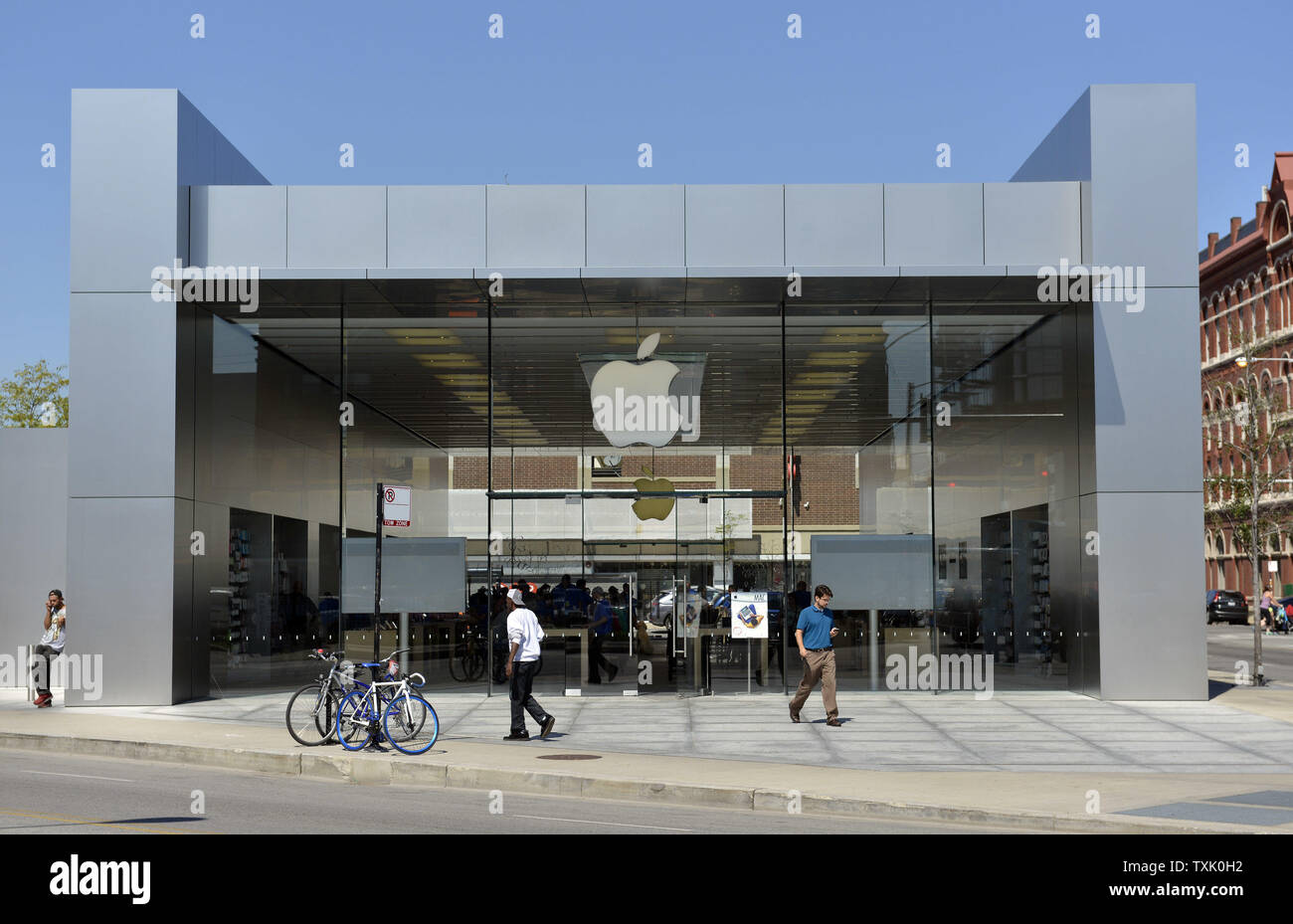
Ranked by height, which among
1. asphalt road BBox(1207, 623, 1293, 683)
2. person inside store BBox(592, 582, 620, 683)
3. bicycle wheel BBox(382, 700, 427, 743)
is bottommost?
asphalt road BBox(1207, 623, 1293, 683)

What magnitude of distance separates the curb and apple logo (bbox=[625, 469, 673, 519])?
340 inches

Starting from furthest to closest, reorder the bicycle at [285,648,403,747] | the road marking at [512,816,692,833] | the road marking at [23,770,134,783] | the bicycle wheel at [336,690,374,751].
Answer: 1. the bicycle at [285,648,403,747]
2. the bicycle wheel at [336,690,374,751]
3. the road marking at [23,770,134,783]
4. the road marking at [512,816,692,833]

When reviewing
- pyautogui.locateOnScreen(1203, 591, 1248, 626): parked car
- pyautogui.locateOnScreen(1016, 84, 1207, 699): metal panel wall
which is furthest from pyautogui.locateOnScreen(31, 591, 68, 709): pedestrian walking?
pyautogui.locateOnScreen(1203, 591, 1248, 626): parked car

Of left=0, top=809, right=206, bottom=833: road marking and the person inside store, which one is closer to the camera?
left=0, top=809, right=206, bottom=833: road marking

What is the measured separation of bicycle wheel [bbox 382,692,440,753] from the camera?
49.1ft

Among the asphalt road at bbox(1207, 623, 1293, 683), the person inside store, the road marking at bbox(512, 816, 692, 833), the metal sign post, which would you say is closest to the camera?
the road marking at bbox(512, 816, 692, 833)

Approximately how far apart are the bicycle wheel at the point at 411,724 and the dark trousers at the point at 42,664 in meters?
8.31

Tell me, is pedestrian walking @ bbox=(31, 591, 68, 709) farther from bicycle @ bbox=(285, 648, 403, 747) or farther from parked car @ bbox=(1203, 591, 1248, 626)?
parked car @ bbox=(1203, 591, 1248, 626)

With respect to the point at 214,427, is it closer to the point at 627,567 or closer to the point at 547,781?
the point at 627,567

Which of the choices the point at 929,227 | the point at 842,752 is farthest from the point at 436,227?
the point at 842,752

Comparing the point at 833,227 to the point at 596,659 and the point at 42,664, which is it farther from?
the point at 42,664

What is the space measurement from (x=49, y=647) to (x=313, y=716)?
24.8 feet

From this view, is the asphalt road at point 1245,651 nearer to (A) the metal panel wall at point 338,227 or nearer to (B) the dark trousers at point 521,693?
(B) the dark trousers at point 521,693
